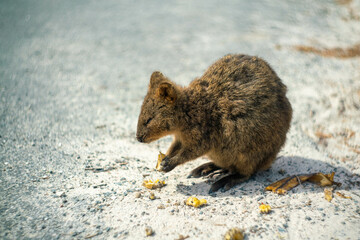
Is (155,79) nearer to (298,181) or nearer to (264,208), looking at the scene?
(264,208)

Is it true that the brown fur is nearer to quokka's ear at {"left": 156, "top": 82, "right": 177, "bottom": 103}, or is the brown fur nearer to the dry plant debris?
quokka's ear at {"left": 156, "top": 82, "right": 177, "bottom": 103}

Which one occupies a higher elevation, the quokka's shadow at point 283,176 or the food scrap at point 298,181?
the food scrap at point 298,181

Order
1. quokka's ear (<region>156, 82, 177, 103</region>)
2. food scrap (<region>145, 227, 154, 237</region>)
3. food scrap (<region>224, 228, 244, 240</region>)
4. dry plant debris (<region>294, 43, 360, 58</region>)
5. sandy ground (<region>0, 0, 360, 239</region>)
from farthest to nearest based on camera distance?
dry plant debris (<region>294, 43, 360, 58</region>)
quokka's ear (<region>156, 82, 177, 103</region>)
sandy ground (<region>0, 0, 360, 239</region>)
food scrap (<region>145, 227, 154, 237</region>)
food scrap (<region>224, 228, 244, 240</region>)

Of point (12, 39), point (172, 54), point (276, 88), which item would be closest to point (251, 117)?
point (276, 88)

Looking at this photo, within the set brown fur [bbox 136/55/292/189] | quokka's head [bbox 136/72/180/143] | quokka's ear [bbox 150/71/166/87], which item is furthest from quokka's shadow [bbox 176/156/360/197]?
quokka's ear [bbox 150/71/166/87]

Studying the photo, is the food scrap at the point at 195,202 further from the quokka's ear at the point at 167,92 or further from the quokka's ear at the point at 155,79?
the quokka's ear at the point at 155,79

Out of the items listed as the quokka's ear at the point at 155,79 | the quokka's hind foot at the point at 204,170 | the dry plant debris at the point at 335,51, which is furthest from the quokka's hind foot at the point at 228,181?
the dry plant debris at the point at 335,51
